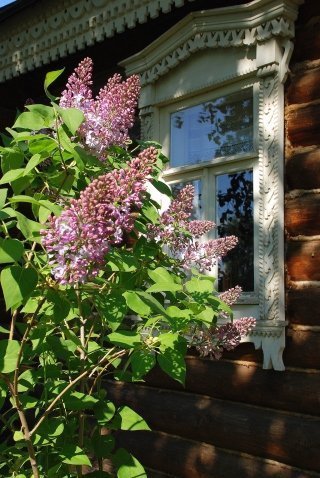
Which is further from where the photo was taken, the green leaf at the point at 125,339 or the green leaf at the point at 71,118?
the green leaf at the point at 125,339

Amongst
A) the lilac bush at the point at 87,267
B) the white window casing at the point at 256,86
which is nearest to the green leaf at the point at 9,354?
the lilac bush at the point at 87,267

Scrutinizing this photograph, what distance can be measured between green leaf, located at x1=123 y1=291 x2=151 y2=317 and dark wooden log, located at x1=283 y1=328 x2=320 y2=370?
1624 millimetres

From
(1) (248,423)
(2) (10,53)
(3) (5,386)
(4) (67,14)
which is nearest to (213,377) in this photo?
(1) (248,423)

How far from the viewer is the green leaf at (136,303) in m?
1.49

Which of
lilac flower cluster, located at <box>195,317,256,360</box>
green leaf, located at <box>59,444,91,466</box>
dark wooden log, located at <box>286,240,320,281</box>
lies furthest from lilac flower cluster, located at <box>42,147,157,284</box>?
dark wooden log, located at <box>286,240,320,281</box>

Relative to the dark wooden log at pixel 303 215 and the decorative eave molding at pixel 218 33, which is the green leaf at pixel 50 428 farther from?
the decorative eave molding at pixel 218 33

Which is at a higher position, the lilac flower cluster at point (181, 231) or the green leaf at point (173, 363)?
the lilac flower cluster at point (181, 231)

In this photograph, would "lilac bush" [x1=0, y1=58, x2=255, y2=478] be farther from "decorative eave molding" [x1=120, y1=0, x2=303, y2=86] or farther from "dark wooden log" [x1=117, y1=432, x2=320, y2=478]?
"decorative eave molding" [x1=120, y1=0, x2=303, y2=86]

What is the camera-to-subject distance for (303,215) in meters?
3.01

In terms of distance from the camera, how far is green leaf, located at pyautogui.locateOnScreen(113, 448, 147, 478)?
1810mm

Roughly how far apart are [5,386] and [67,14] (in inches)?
124

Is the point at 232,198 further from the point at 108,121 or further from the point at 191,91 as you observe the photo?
the point at 108,121

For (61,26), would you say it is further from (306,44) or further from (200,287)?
(200,287)

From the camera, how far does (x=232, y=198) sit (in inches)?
134
